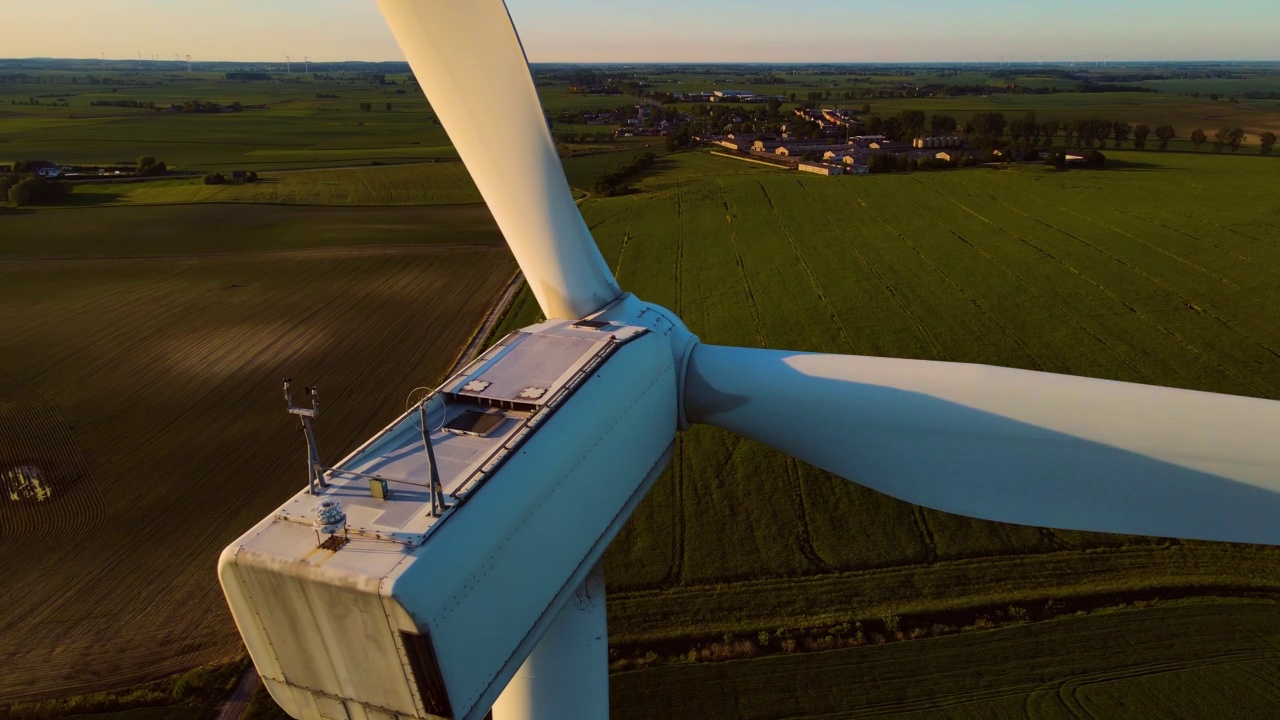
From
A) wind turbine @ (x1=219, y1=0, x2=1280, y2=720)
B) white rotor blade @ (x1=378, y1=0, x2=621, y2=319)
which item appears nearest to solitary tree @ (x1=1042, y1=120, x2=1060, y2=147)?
wind turbine @ (x1=219, y1=0, x2=1280, y2=720)

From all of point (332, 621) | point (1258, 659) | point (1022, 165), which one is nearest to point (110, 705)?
point (332, 621)

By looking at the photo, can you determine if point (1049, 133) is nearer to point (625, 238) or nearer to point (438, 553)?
point (625, 238)

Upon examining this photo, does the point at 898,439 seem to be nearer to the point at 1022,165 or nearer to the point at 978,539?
the point at 978,539

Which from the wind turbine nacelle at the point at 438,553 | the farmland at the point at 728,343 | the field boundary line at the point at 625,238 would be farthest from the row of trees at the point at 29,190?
the wind turbine nacelle at the point at 438,553

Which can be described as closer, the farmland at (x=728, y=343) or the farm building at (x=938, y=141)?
the farmland at (x=728, y=343)

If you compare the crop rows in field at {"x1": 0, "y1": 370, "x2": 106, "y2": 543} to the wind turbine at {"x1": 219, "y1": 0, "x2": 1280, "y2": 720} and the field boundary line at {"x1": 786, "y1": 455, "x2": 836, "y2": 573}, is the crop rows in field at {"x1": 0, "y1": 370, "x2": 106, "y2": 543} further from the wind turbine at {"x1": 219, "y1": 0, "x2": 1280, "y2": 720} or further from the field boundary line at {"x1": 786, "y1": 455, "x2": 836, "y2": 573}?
the field boundary line at {"x1": 786, "y1": 455, "x2": 836, "y2": 573}

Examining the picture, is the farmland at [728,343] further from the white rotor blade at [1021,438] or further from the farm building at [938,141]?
the farm building at [938,141]
